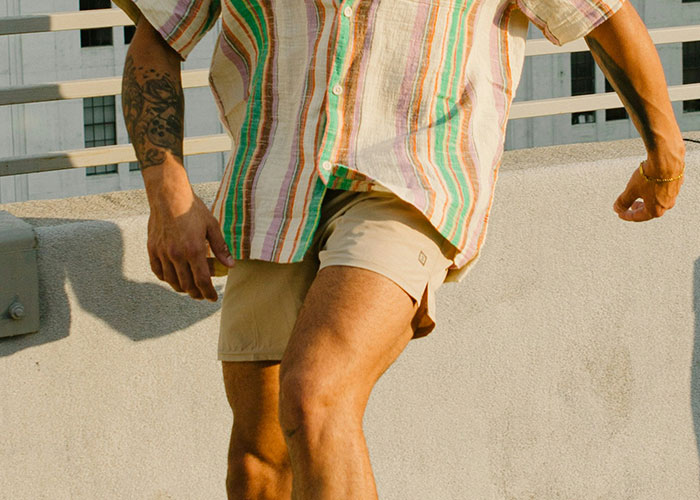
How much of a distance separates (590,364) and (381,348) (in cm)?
163

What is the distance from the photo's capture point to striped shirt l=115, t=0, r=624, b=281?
1.98m

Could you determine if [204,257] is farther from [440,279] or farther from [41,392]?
[41,392]

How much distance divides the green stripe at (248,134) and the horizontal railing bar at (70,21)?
924 mm

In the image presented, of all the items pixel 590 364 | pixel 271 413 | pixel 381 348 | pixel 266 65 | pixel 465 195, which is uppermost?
pixel 266 65

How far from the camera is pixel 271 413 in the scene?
222cm

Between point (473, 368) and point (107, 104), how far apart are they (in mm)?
48207

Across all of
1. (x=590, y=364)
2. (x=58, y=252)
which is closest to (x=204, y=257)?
(x=58, y=252)

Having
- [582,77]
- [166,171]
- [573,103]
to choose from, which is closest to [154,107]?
[166,171]

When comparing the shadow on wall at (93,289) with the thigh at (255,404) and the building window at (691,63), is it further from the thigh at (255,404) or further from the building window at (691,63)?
the building window at (691,63)

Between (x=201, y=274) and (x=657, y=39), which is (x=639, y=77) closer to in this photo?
(x=201, y=274)

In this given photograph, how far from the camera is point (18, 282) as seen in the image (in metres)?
2.67

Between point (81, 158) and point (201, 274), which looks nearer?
point (201, 274)

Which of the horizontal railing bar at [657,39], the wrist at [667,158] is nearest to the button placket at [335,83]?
the wrist at [667,158]

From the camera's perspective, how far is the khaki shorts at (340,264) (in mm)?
1856
